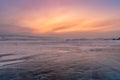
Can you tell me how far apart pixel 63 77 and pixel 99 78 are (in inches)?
48.2

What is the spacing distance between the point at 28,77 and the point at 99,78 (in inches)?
95.0

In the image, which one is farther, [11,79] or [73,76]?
→ [73,76]

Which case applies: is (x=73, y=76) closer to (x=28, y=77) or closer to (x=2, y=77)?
(x=28, y=77)

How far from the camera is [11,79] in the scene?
5629mm

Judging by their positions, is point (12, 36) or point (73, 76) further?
point (12, 36)

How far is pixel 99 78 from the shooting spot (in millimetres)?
5902

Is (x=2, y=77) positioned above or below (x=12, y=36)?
below

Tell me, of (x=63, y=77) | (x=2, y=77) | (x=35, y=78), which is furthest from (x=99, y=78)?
(x=2, y=77)

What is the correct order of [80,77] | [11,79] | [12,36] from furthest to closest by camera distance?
[12,36] < [80,77] < [11,79]

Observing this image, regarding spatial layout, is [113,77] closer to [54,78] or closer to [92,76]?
[92,76]

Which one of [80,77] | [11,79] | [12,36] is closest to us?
[11,79]

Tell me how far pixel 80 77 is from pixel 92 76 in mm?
449

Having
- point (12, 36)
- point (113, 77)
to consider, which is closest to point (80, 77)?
point (113, 77)

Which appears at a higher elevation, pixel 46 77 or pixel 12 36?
pixel 12 36
